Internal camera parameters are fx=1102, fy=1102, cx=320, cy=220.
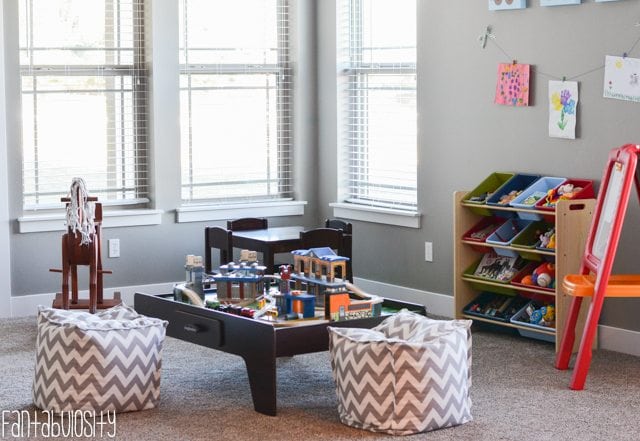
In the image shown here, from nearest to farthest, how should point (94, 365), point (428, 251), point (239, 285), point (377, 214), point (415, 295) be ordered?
point (94, 365) < point (239, 285) < point (428, 251) < point (415, 295) < point (377, 214)

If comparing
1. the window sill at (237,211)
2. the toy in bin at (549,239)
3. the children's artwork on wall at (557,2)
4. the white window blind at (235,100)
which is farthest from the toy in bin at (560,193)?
the white window blind at (235,100)

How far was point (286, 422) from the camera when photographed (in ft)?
13.4

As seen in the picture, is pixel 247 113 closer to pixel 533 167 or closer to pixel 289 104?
pixel 289 104

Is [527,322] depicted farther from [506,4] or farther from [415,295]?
[506,4]

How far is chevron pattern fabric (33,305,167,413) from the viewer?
4.07 metres

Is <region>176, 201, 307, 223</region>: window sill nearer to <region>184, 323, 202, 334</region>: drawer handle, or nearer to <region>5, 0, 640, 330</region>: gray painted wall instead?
<region>5, 0, 640, 330</region>: gray painted wall

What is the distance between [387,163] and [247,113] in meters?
0.97

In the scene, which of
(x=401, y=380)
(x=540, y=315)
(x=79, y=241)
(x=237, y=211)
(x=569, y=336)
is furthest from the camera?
(x=237, y=211)

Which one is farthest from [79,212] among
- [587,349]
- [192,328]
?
[587,349]

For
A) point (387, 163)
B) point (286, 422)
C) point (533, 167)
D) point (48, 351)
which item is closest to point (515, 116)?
point (533, 167)

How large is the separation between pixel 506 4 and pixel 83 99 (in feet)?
8.13

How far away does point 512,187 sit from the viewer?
5.56m

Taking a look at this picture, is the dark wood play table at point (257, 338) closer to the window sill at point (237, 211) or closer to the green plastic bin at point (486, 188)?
the green plastic bin at point (486, 188)

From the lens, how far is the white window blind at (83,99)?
20.4 feet
